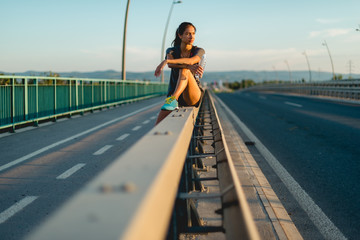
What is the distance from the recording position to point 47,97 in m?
13.0

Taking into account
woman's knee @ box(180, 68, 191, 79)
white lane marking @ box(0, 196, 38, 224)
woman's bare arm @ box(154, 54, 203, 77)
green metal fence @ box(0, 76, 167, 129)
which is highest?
woman's bare arm @ box(154, 54, 203, 77)

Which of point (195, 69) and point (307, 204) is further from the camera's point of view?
point (195, 69)

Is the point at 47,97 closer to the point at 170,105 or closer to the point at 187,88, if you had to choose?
the point at 187,88

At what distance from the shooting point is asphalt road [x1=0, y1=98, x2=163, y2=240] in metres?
3.97

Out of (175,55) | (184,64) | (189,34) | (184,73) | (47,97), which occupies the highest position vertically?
(189,34)

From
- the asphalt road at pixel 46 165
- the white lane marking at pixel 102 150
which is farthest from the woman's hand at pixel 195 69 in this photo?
the white lane marking at pixel 102 150

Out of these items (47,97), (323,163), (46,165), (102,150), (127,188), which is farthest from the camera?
(47,97)

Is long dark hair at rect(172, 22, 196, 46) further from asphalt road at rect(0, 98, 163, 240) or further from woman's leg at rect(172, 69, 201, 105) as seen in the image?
asphalt road at rect(0, 98, 163, 240)

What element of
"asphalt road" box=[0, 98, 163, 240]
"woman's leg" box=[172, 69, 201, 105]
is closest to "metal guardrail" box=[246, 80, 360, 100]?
"asphalt road" box=[0, 98, 163, 240]

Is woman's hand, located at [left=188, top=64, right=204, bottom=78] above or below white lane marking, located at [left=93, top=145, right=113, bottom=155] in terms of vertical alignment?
above

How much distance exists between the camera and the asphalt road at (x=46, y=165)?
397 centimetres

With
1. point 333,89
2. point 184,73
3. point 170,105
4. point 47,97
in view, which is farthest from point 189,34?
point 333,89

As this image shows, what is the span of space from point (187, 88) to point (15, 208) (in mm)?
3025

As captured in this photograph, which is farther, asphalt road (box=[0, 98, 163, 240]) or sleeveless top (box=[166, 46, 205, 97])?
sleeveless top (box=[166, 46, 205, 97])
